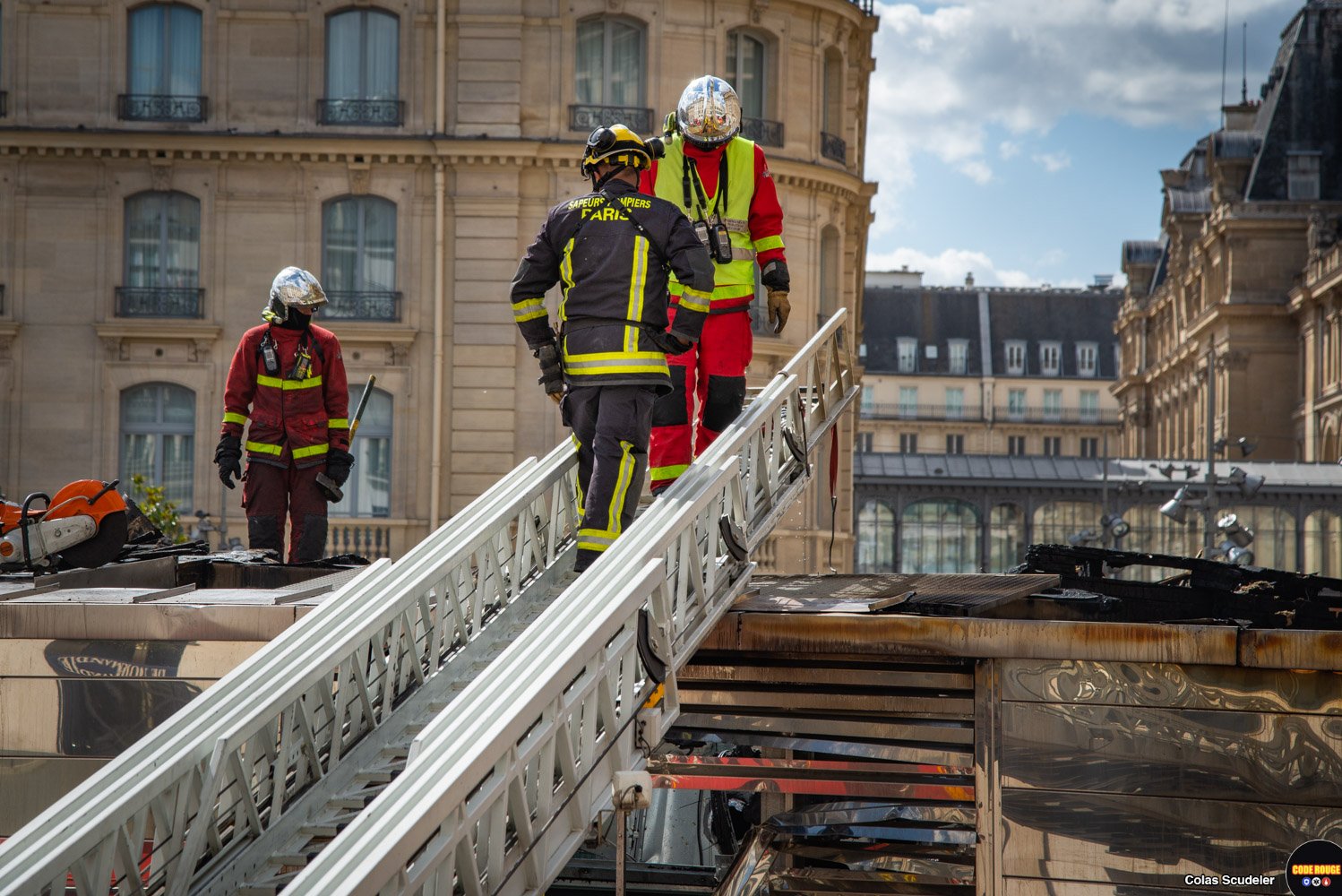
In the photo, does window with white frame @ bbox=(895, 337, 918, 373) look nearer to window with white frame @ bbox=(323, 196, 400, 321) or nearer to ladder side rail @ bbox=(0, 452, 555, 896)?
window with white frame @ bbox=(323, 196, 400, 321)

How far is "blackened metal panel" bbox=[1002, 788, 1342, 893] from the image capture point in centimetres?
587

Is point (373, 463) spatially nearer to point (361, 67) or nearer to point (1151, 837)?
point (361, 67)

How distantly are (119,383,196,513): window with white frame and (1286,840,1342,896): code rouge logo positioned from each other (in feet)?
80.5

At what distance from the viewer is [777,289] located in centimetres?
770

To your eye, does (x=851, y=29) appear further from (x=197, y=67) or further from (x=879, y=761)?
(x=879, y=761)

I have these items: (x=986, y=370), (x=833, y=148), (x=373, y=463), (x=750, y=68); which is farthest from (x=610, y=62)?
(x=986, y=370)

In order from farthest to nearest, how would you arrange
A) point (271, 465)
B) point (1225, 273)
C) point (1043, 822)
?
point (1225, 273) → point (271, 465) → point (1043, 822)

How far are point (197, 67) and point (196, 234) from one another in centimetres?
280

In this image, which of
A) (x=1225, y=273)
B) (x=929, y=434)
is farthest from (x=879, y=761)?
(x=929, y=434)

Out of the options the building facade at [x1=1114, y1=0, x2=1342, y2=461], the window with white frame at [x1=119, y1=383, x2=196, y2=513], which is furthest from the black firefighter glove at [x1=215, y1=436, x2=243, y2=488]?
the building facade at [x1=1114, y1=0, x2=1342, y2=461]

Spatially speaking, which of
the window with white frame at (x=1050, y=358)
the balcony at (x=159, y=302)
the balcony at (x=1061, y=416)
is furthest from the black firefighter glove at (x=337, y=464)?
the window with white frame at (x=1050, y=358)

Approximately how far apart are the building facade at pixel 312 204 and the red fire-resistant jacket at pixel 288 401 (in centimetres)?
1826

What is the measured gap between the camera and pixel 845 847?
642 cm

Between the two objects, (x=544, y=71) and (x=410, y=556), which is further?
(x=544, y=71)
